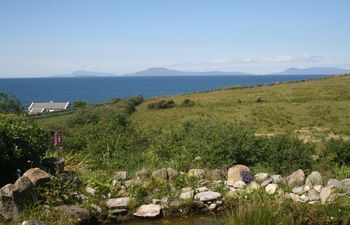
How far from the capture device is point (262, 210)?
9.01m

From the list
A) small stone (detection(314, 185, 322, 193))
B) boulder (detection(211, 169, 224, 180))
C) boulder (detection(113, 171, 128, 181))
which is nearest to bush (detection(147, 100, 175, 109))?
boulder (detection(211, 169, 224, 180))

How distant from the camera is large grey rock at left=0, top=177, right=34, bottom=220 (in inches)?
363

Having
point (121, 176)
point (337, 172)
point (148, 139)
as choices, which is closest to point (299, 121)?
point (148, 139)

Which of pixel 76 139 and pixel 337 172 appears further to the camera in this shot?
pixel 76 139

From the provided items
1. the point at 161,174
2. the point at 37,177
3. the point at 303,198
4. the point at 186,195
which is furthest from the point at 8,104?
the point at 303,198

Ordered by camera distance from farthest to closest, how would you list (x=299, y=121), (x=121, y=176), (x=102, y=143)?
1. (x=299, y=121)
2. (x=102, y=143)
3. (x=121, y=176)

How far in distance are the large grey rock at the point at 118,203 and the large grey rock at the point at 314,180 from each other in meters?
4.47

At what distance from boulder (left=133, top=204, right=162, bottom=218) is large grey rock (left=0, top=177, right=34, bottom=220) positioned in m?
2.46

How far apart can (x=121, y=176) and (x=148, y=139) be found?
5587 millimetres

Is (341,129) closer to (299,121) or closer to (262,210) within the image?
(299,121)

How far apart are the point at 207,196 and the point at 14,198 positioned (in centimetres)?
442

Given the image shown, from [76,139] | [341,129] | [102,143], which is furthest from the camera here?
[341,129]

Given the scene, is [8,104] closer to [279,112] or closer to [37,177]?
[37,177]

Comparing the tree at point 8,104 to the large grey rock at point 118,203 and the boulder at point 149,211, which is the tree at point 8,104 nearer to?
the large grey rock at point 118,203
